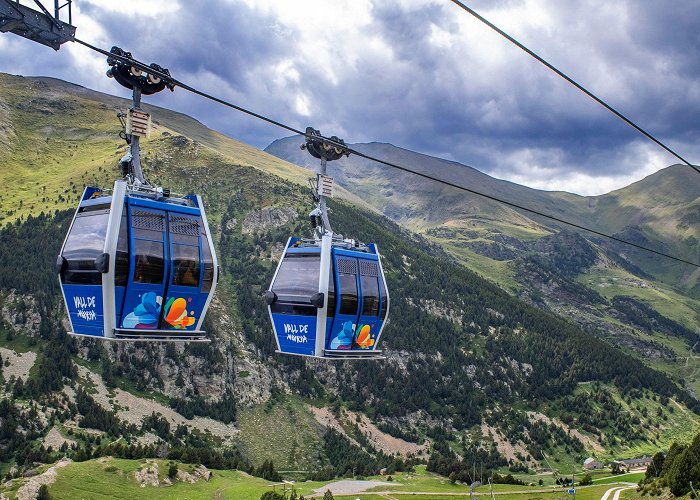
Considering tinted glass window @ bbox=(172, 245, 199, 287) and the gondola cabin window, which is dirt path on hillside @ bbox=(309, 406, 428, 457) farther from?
tinted glass window @ bbox=(172, 245, 199, 287)

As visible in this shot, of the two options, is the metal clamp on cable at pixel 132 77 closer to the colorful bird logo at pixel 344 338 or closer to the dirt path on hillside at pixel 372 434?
the colorful bird logo at pixel 344 338

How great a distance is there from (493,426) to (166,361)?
95.3 m

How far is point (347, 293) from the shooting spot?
26578 millimetres

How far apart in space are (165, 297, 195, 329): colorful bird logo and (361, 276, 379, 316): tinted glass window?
860cm

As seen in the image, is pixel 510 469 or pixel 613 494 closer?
pixel 613 494

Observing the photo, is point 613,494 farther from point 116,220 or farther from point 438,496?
point 116,220

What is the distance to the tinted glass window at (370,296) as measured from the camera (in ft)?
90.0

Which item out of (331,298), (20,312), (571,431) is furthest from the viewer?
(571,431)

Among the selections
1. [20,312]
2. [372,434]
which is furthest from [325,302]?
[372,434]

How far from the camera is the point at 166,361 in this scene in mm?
136125

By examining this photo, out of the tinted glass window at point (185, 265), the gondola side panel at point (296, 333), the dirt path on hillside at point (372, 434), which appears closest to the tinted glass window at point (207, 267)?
the tinted glass window at point (185, 265)

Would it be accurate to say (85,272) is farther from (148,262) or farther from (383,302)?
(383,302)

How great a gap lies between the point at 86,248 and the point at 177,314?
13.3 ft

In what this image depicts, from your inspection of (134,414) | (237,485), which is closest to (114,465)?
(237,485)
